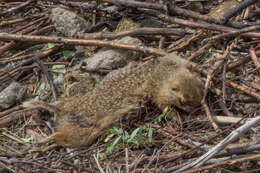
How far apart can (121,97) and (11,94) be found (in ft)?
4.00

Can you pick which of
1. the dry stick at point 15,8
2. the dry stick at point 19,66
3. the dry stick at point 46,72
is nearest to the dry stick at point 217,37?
the dry stick at point 46,72

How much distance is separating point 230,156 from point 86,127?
3.88ft

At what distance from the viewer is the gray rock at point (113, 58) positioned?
3855mm

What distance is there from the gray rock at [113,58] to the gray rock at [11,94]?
0.73 metres

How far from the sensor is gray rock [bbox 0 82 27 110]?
3922 mm

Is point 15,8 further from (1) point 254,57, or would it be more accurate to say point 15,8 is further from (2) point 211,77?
(1) point 254,57

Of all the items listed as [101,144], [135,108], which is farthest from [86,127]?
[135,108]

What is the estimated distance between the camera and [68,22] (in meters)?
4.31

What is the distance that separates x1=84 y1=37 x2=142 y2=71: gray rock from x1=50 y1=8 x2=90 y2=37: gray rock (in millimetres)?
469

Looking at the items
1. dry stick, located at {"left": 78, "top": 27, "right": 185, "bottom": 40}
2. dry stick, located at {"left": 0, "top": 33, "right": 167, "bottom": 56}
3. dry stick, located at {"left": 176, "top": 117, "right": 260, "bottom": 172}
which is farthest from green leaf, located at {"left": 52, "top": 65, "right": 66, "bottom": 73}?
dry stick, located at {"left": 176, "top": 117, "right": 260, "bottom": 172}

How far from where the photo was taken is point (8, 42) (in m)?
4.46

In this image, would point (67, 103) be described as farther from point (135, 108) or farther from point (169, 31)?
point (169, 31)

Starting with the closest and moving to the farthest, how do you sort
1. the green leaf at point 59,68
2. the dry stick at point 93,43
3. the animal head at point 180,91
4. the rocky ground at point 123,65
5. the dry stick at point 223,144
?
1. the dry stick at point 223,144
2. the rocky ground at point 123,65
3. the animal head at point 180,91
4. the dry stick at point 93,43
5. the green leaf at point 59,68

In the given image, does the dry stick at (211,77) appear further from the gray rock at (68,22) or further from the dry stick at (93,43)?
the gray rock at (68,22)
